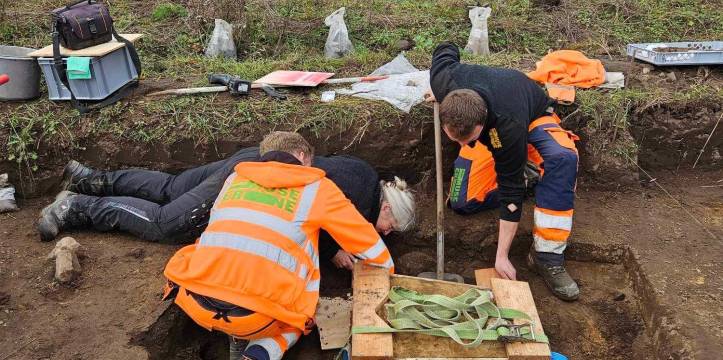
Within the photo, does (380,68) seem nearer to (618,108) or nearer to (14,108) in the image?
(618,108)

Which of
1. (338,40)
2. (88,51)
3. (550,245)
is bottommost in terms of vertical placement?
(550,245)

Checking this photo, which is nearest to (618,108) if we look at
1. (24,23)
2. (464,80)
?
(464,80)

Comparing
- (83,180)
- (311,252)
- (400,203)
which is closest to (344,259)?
(400,203)

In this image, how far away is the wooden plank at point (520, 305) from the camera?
266cm

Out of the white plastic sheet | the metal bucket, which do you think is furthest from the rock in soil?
the white plastic sheet

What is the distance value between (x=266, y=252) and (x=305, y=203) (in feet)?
1.01

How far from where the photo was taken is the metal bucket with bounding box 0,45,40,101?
14.9ft

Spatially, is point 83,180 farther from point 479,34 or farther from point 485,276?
point 479,34

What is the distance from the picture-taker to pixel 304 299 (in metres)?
3.00

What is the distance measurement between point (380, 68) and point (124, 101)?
2.08m

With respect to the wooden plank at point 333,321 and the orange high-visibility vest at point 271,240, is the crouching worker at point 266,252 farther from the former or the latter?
the wooden plank at point 333,321

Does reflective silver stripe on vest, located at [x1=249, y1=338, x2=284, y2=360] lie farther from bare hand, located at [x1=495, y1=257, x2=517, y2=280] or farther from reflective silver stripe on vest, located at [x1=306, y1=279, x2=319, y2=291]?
bare hand, located at [x1=495, y1=257, x2=517, y2=280]

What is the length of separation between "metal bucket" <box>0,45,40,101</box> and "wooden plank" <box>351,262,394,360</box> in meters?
3.11

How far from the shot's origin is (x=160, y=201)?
419 centimetres
